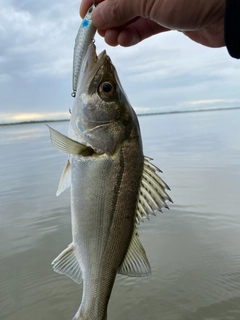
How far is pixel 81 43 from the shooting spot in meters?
2.00

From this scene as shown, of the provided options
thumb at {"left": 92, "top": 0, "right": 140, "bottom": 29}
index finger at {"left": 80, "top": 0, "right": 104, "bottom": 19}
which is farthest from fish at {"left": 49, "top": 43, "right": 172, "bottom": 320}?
index finger at {"left": 80, "top": 0, "right": 104, "bottom": 19}

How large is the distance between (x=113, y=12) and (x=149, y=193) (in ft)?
4.43

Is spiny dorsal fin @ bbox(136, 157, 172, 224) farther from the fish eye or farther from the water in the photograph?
the water

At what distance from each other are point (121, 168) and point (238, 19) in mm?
1238

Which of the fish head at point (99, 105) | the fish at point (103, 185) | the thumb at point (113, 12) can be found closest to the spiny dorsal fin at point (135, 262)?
the fish at point (103, 185)

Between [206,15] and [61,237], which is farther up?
[206,15]

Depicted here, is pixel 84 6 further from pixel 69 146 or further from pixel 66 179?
pixel 66 179

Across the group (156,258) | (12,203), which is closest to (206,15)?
(156,258)

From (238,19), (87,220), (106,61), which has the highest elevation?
(238,19)

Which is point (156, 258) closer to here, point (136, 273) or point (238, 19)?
point (136, 273)

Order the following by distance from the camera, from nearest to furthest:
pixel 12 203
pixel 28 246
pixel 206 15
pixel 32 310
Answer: pixel 206 15 → pixel 32 310 → pixel 28 246 → pixel 12 203

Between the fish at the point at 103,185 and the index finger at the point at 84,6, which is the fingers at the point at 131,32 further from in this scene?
the fish at the point at 103,185

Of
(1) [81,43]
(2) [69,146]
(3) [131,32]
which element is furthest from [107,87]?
(3) [131,32]

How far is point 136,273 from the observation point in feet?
6.42
